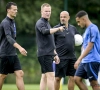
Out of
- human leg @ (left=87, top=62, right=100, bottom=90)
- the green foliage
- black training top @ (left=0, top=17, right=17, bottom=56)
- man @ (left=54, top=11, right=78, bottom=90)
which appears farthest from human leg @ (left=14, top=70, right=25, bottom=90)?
the green foliage

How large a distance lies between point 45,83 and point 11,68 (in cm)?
92

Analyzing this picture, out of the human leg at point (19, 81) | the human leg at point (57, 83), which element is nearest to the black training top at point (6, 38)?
the human leg at point (19, 81)

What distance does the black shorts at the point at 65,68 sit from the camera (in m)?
13.5

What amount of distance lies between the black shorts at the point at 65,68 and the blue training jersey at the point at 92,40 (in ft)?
6.42

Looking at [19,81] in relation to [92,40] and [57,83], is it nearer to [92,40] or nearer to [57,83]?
[57,83]

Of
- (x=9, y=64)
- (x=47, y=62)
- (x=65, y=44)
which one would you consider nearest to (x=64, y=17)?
(x=65, y=44)

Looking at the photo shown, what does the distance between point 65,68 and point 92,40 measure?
2.53 metres

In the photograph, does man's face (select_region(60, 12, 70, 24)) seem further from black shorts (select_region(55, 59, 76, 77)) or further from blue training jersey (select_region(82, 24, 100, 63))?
blue training jersey (select_region(82, 24, 100, 63))

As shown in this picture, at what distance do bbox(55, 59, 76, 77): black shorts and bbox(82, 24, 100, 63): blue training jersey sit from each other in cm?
196

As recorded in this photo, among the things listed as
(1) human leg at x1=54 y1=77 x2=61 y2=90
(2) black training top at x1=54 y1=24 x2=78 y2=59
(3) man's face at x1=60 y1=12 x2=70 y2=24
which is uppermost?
(3) man's face at x1=60 y1=12 x2=70 y2=24

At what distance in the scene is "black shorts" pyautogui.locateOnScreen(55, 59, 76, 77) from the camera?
44.2 feet

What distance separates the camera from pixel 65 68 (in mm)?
13484

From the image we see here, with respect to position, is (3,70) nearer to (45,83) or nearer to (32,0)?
(45,83)

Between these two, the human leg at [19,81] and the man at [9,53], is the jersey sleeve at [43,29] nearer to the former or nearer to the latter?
the man at [9,53]
